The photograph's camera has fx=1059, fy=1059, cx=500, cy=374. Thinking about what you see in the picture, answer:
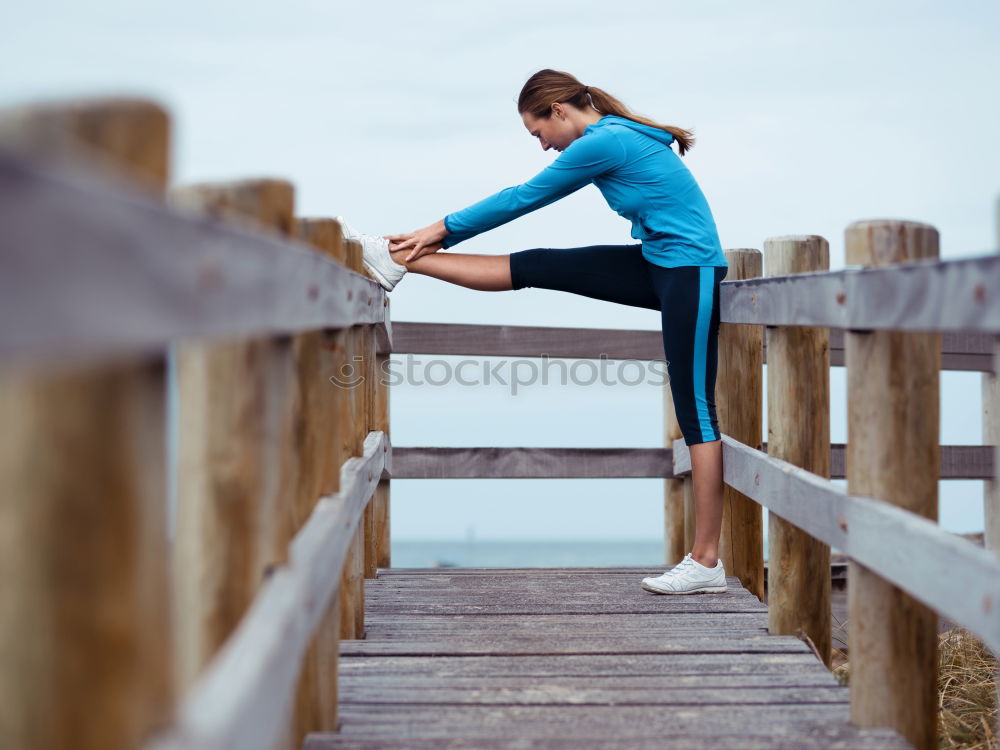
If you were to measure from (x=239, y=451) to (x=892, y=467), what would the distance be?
149cm

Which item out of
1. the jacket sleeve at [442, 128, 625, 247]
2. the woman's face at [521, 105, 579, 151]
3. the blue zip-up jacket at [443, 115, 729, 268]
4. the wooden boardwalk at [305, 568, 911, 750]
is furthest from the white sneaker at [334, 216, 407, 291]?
the wooden boardwalk at [305, 568, 911, 750]

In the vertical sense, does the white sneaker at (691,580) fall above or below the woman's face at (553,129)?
below

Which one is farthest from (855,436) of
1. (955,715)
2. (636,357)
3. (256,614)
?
Answer: (636,357)

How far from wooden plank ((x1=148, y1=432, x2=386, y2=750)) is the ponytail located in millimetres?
2207

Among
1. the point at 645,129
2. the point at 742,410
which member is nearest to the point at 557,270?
the point at 645,129

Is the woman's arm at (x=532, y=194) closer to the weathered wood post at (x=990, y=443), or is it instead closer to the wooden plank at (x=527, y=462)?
the wooden plank at (x=527, y=462)

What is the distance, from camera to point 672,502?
5.08m

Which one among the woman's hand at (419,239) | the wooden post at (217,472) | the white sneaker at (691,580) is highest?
the woman's hand at (419,239)

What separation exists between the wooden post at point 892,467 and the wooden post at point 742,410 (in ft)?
5.13

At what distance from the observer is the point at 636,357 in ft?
17.7

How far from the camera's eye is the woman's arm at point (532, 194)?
12.5 ft

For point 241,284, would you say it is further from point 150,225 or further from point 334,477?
point 334,477

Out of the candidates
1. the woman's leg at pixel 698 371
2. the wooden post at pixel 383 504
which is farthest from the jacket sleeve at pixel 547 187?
the wooden post at pixel 383 504

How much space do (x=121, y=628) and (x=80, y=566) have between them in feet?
0.25
